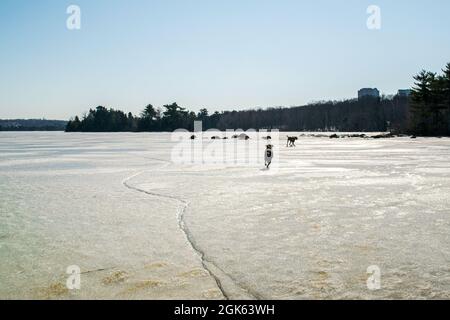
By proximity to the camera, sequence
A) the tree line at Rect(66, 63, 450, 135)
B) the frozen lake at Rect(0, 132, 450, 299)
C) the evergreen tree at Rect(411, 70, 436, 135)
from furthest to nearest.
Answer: the tree line at Rect(66, 63, 450, 135), the evergreen tree at Rect(411, 70, 436, 135), the frozen lake at Rect(0, 132, 450, 299)

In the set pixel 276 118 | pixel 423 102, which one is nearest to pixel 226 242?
pixel 423 102

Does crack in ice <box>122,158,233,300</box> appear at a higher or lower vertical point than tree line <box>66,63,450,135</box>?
lower

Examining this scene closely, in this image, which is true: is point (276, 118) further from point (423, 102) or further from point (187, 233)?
point (187, 233)

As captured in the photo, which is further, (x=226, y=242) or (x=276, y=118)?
(x=276, y=118)

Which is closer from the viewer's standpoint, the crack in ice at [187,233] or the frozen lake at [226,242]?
the frozen lake at [226,242]

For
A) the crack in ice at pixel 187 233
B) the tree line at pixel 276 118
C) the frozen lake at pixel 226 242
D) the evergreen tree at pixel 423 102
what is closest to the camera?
the frozen lake at pixel 226 242

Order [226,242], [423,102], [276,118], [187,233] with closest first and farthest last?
[226,242] < [187,233] < [423,102] < [276,118]

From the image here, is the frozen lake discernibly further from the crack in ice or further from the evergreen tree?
the evergreen tree

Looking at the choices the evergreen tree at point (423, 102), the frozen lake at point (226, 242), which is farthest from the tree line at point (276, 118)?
the frozen lake at point (226, 242)

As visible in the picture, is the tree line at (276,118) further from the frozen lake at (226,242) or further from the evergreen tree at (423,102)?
the frozen lake at (226,242)

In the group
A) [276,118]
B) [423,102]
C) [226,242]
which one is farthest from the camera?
[276,118]

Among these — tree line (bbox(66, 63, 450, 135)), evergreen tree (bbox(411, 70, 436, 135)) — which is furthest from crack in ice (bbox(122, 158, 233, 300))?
tree line (bbox(66, 63, 450, 135))

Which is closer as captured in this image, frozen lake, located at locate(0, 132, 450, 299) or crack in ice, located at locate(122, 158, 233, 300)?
frozen lake, located at locate(0, 132, 450, 299)
